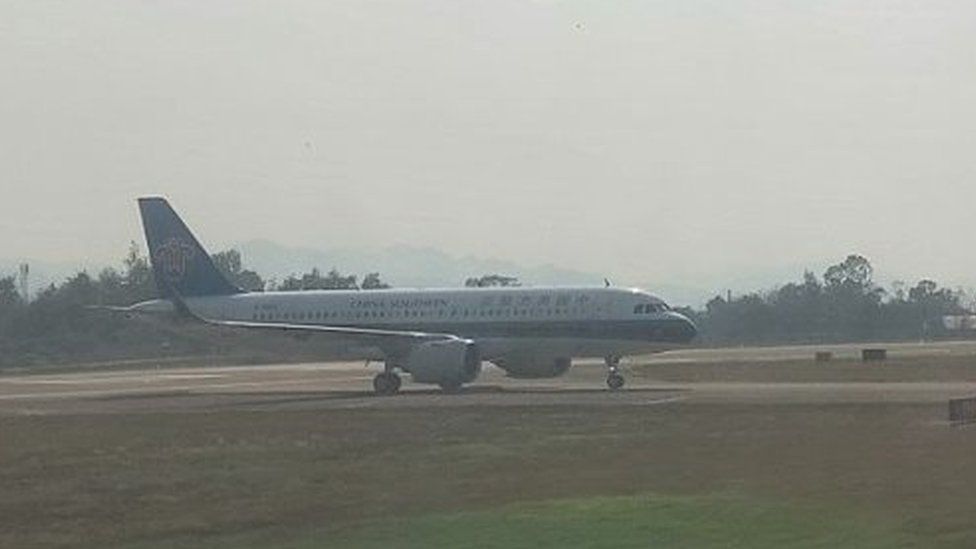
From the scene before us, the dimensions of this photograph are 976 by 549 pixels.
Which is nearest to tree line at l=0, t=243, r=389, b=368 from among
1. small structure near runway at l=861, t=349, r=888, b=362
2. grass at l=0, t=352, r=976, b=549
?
small structure near runway at l=861, t=349, r=888, b=362

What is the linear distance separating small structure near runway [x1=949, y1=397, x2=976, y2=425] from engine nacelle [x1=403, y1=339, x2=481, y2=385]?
2088 cm

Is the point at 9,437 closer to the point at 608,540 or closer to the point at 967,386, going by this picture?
the point at 608,540

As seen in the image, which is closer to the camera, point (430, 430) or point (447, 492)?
point (447, 492)

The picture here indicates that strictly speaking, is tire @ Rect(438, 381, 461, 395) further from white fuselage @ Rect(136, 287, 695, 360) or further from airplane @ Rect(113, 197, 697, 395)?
white fuselage @ Rect(136, 287, 695, 360)

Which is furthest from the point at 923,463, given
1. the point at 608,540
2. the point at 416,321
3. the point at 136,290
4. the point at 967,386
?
the point at 136,290

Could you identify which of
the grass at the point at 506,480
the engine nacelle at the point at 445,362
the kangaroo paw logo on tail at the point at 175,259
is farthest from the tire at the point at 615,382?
the kangaroo paw logo on tail at the point at 175,259

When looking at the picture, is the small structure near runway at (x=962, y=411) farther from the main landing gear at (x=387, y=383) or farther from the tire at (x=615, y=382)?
the main landing gear at (x=387, y=383)

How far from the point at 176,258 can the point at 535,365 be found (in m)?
16.8

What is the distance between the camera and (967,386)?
55.1 meters

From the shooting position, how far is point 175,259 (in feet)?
233

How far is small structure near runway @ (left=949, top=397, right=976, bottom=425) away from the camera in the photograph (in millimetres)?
36812

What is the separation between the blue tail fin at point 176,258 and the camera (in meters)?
70.3

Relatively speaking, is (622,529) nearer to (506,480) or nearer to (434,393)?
(506,480)

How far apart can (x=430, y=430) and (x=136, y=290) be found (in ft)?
483
